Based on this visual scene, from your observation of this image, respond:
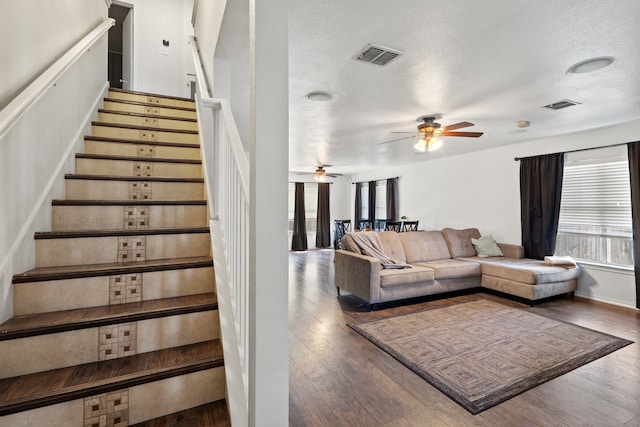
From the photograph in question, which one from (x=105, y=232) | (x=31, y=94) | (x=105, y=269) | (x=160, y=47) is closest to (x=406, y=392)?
(x=105, y=269)

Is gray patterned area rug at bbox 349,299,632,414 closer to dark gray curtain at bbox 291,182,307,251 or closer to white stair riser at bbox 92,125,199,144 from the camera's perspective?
white stair riser at bbox 92,125,199,144

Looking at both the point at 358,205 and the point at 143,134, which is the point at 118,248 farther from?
the point at 358,205

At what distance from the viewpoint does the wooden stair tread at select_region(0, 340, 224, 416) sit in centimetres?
105

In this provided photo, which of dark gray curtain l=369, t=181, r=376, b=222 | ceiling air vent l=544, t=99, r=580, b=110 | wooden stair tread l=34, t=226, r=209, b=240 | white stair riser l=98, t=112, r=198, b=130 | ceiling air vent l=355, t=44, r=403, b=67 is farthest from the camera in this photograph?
dark gray curtain l=369, t=181, r=376, b=222

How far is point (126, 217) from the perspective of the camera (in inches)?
75.0

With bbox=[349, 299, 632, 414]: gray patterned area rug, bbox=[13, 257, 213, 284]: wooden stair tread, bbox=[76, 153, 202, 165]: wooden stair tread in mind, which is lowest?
bbox=[349, 299, 632, 414]: gray patterned area rug

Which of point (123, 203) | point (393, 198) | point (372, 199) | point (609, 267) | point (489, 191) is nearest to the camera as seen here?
point (123, 203)

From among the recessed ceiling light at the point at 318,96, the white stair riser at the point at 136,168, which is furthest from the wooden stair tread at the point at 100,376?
the recessed ceiling light at the point at 318,96

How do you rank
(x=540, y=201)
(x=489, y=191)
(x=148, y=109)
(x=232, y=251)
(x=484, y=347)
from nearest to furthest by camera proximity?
(x=232, y=251)
(x=484, y=347)
(x=148, y=109)
(x=540, y=201)
(x=489, y=191)

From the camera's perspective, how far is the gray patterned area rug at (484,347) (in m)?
2.09

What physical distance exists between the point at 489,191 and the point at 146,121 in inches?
225

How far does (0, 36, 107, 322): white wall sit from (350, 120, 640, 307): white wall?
238 inches

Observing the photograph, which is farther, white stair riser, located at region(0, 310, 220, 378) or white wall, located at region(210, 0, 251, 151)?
white wall, located at region(210, 0, 251, 151)

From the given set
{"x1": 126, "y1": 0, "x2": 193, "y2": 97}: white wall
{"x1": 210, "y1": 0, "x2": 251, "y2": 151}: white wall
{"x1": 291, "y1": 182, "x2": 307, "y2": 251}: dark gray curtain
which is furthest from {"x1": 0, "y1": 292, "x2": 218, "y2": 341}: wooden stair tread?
{"x1": 291, "y1": 182, "x2": 307, "y2": 251}: dark gray curtain
